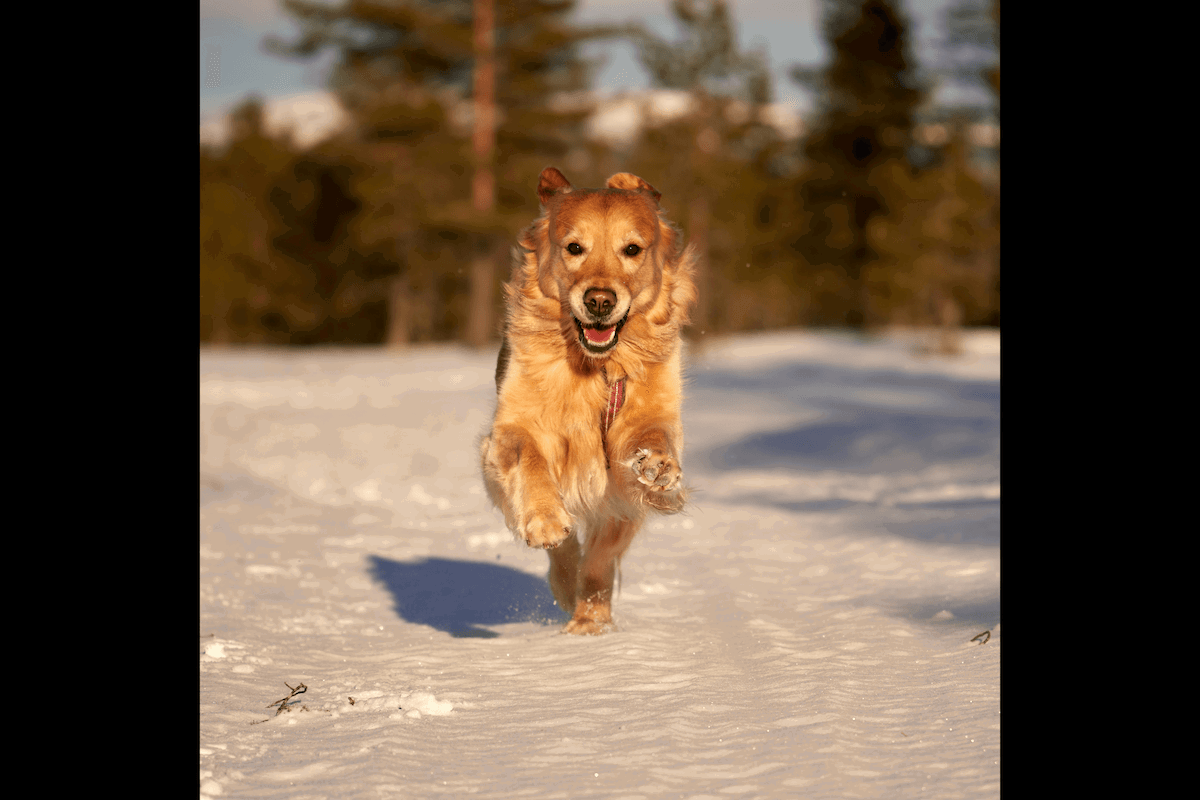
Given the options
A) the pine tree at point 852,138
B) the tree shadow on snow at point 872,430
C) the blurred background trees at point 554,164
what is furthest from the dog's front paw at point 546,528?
the pine tree at point 852,138

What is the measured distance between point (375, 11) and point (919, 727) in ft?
91.2

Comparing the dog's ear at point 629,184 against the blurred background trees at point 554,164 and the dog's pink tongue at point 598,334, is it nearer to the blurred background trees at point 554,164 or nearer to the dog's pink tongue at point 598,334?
the dog's pink tongue at point 598,334

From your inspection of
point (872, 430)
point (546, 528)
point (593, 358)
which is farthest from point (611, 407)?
point (872, 430)

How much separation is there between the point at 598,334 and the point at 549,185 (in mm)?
1019

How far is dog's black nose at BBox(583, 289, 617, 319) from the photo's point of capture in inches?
189

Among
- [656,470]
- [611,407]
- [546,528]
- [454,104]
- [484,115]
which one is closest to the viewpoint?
[546,528]

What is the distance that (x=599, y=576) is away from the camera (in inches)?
221

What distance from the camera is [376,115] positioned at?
29.2m

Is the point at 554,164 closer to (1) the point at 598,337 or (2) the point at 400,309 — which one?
(2) the point at 400,309

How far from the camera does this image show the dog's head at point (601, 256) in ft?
15.9

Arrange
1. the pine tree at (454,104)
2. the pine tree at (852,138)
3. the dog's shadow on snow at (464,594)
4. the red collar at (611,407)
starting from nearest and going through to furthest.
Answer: the red collar at (611,407), the dog's shadow on snow at (464,594), the pine tree at (454,104), the pine tree at (852,138)

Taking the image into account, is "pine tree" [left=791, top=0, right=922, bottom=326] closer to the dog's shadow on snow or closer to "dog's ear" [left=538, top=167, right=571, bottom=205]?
the dog's shadow on snow

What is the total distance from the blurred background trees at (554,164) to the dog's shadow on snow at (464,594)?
1412cm

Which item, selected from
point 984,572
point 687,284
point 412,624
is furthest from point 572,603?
point 984,572
